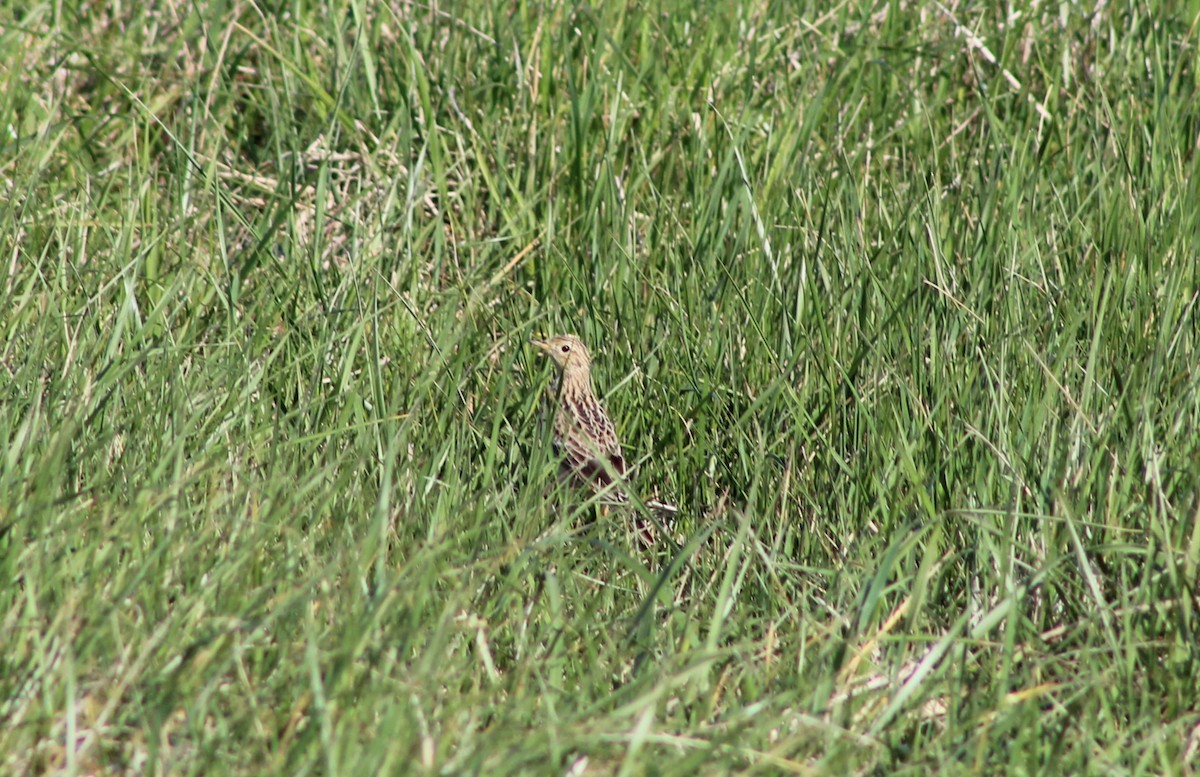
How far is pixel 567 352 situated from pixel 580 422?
0.25 m

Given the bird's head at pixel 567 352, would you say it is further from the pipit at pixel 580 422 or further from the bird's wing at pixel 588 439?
the bird's wing at pixel 588 439

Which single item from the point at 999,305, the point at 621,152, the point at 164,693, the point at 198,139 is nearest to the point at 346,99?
the point at 198,139

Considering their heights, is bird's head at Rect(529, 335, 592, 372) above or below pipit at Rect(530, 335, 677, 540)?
above

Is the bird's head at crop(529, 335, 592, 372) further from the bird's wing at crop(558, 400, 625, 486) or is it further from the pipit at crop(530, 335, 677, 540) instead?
the bird's wing at crop(558, 400, 625, 486)

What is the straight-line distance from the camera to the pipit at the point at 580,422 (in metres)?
4.64

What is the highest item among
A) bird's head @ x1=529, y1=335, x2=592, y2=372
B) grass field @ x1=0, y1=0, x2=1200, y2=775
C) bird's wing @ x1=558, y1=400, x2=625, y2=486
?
grass field @ x1=0, y1=0, x2=1200, y2=775

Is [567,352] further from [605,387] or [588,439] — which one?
[588,439]

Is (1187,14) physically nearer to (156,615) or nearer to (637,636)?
(637,636)

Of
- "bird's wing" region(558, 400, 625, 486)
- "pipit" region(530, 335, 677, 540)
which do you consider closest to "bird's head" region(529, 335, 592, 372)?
"pipit" region(530, 335, 677, 540)

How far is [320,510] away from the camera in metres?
3.38

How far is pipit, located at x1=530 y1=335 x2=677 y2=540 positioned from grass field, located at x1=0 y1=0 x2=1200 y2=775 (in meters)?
0.08

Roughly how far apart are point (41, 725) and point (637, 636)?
1271mm

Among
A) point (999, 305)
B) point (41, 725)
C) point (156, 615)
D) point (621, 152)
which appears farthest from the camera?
point (621, 152)

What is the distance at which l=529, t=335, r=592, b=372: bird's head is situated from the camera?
16.0 ft
